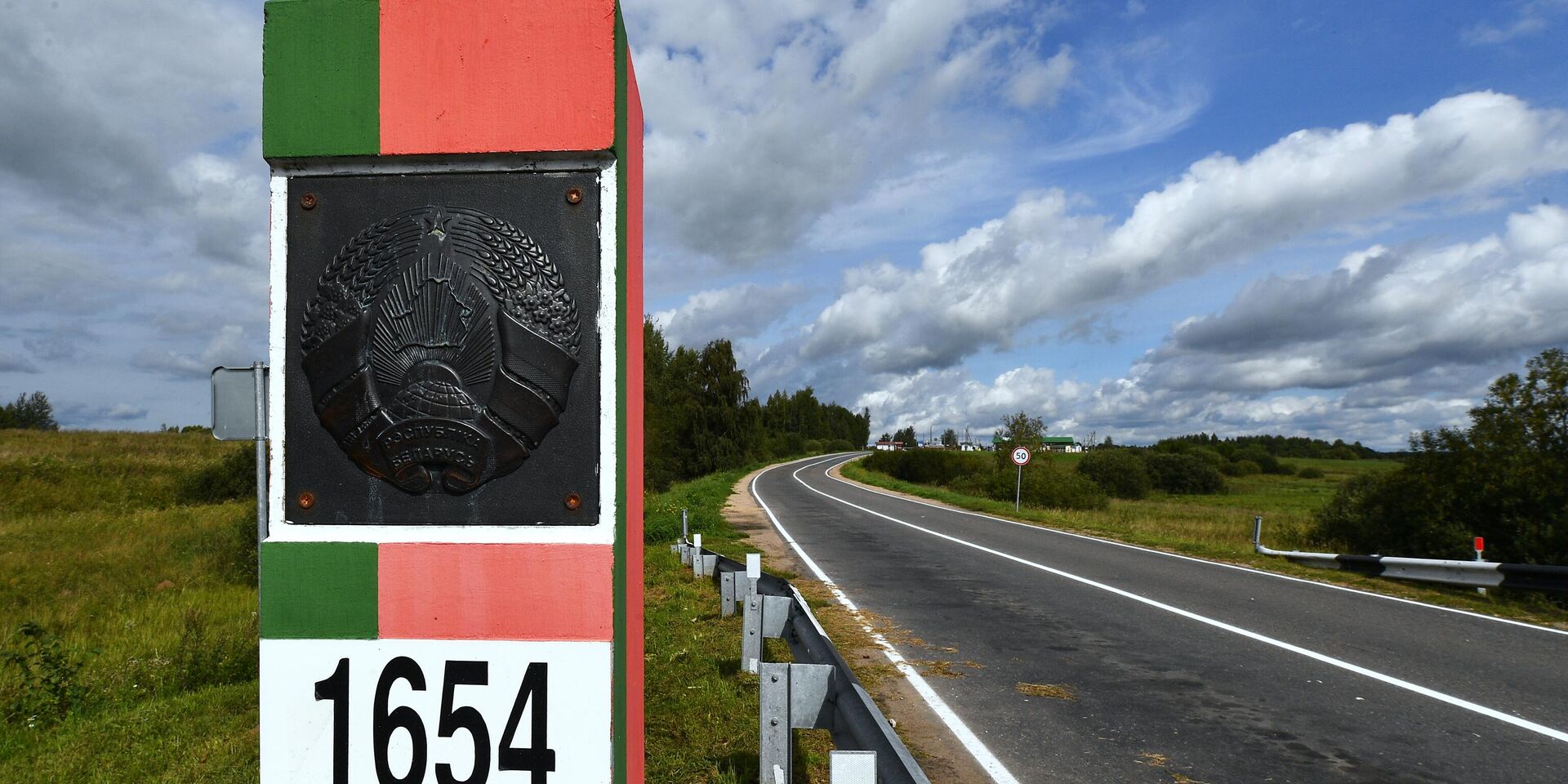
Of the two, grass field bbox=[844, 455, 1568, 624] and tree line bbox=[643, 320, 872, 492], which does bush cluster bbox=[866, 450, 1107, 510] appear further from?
tree line bbox=[643, 320, 872, 492]

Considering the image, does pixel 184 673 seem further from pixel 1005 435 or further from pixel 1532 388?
pixel 1005 435

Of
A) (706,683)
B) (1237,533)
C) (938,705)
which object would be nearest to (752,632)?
(706,683)

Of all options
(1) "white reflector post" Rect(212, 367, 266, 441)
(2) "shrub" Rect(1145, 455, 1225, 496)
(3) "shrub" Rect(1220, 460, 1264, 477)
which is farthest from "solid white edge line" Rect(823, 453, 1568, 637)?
(3) "shrub" Rect(1220, 460, 1264, 477)

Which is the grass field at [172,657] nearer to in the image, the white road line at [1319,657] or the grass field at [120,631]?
the grass field at [120,631]

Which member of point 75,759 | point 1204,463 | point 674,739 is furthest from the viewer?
point 1204,463

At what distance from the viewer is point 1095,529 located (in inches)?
829

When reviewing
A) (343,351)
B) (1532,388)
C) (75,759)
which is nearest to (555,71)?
(343,351)

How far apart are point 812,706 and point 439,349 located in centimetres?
255

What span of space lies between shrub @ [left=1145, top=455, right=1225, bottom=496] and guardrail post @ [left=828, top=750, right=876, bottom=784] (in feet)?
234

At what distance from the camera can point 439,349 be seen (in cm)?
190

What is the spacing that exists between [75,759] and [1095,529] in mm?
19815

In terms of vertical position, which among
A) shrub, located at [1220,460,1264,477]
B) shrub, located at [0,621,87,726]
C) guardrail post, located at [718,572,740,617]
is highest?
guardrail post, located at [718,572,740,617]

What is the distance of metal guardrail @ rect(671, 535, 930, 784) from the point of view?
269cm

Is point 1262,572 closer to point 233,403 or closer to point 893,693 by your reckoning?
point 893,693
